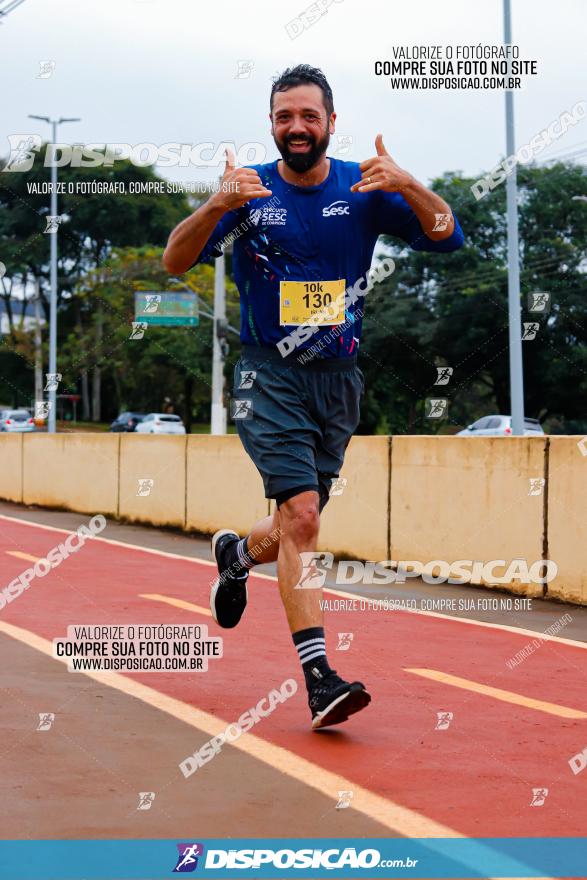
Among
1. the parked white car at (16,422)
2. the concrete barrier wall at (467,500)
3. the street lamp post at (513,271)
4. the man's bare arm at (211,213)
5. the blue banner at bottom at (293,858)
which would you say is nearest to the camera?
the blue banner at bottom at (293,858)

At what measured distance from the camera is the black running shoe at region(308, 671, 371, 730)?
4.70 meters

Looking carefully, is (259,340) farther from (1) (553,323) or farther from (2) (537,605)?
(1) (553,323)

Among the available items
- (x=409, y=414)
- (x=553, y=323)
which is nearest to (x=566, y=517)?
(x=553, y=323)

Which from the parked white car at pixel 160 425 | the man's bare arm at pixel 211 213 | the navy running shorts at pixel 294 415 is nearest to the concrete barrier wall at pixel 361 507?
the navy running shorts at pixel 294 415

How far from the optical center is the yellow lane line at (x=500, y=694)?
5367 mm

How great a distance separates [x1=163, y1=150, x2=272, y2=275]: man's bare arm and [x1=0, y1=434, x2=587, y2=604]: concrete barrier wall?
4909mm

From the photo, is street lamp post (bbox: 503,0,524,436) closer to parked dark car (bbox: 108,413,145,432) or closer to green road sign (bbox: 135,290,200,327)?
green road sign (bbox: 135,290,200,327)

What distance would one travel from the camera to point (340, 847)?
11.3 ft

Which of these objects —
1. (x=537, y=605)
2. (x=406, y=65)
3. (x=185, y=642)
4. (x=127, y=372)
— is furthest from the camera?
(x=127, y=372)

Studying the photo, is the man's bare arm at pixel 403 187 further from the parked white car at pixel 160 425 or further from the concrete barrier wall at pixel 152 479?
the parked white car at pixel 160 425


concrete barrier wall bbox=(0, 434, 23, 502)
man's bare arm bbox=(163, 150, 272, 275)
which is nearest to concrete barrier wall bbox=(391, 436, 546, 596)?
man's bare arm bbox=(163, 150, 272, 275)

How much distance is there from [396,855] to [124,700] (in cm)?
204

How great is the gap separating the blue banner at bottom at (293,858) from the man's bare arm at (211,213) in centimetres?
218

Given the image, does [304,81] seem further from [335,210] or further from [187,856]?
[187,856]
